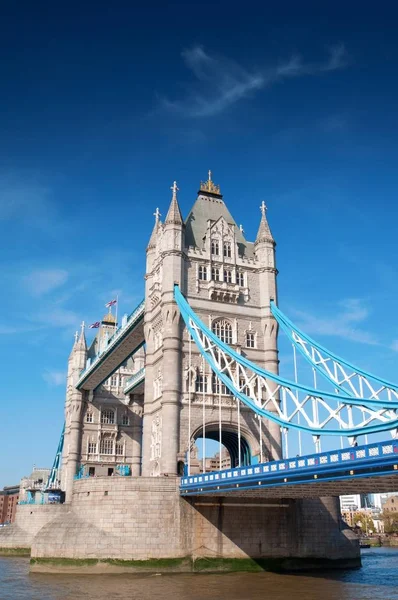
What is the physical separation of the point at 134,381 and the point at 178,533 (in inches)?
1342

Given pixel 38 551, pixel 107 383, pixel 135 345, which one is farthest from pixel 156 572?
pixel 107 383

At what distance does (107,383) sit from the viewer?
75250 millimetres

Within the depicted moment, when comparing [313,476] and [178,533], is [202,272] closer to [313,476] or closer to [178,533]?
[178,533]

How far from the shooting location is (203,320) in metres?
44.8

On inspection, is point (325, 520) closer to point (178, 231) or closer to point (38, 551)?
point (38, 551)

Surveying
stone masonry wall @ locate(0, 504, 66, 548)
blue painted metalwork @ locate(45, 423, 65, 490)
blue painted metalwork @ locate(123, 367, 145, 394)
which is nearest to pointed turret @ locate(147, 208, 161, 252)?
blue painted metalwork @ locate(123, 367, 145, 394)

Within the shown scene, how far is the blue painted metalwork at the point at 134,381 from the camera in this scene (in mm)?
65381

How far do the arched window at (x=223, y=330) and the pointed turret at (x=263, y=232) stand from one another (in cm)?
801

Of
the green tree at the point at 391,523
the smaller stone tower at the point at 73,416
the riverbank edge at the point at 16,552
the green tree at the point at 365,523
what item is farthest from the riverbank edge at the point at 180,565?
the green tree at the point at 365,523

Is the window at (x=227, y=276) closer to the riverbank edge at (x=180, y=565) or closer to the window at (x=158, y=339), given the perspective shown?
the window at (x=158, y=339)

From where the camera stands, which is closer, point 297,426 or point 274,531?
point 297,426

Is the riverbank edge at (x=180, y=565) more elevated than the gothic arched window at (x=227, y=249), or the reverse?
the gothic arched window at (x=227, y=249)

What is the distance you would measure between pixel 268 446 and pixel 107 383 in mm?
36618

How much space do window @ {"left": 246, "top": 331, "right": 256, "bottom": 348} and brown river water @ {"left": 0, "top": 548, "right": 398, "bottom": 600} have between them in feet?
54.3
